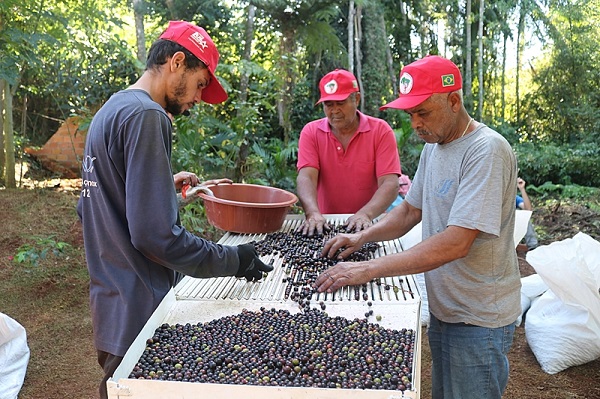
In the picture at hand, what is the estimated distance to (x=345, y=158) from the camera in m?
3.41

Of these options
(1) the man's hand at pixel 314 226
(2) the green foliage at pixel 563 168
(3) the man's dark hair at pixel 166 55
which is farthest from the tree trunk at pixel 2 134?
(2) the green foliage at pixel 563 168

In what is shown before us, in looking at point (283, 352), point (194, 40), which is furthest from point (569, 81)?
point (283, 352)

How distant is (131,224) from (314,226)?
1.39 meters

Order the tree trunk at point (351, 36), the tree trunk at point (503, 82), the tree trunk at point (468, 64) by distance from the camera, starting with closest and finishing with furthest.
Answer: the tree trunk at point (351, 36) < the tree trunk at point (468, 64) < the tree trunk at point (503, 82)

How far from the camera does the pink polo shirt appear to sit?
3.37m

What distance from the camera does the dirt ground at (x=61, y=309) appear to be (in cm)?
341

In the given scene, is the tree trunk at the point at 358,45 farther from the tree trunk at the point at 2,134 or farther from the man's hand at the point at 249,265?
the man's hand at the point at 249,265

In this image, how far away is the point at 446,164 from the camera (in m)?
2.04

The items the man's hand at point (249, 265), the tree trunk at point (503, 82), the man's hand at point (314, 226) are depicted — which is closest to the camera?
the man's hand at point (249, 265)

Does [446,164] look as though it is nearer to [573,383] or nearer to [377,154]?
[377,154]

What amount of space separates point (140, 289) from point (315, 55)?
10.2m

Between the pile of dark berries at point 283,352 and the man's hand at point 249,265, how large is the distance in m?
0.18

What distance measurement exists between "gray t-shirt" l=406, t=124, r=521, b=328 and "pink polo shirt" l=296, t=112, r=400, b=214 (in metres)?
1.20

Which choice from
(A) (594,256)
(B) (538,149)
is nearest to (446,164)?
(A) (594,256)
